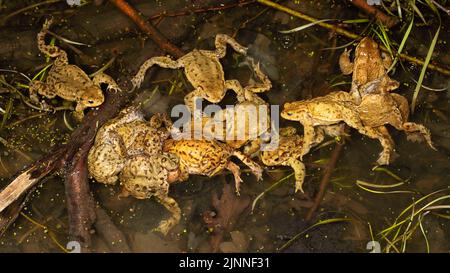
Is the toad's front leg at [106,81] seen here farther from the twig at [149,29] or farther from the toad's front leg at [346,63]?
the toad's front leg at [346,63]

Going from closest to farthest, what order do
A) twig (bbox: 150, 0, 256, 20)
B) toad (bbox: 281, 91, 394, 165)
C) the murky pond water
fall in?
toad (bbox: 281, 91, 394, 165) → the murky pond water → twig (bbox: 150, 0, 256, 20)

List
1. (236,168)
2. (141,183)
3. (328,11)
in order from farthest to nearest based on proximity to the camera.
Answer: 1. (328,11)
2. (236,168)
3. (141,183)

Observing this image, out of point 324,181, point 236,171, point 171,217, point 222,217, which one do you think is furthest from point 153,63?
point 324,181

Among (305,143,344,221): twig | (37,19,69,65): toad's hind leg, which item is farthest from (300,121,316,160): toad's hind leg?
(37,19,69,65): toad's hind leg

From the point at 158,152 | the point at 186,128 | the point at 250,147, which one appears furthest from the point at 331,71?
the point at 158,152

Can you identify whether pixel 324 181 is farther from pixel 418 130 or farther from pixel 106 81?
pixel 106 81

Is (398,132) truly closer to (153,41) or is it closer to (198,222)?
(198,222)

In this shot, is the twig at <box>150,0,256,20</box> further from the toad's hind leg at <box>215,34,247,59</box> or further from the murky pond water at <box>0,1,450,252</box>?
the toad's hind leg at <box>215,34,247,59</box>
